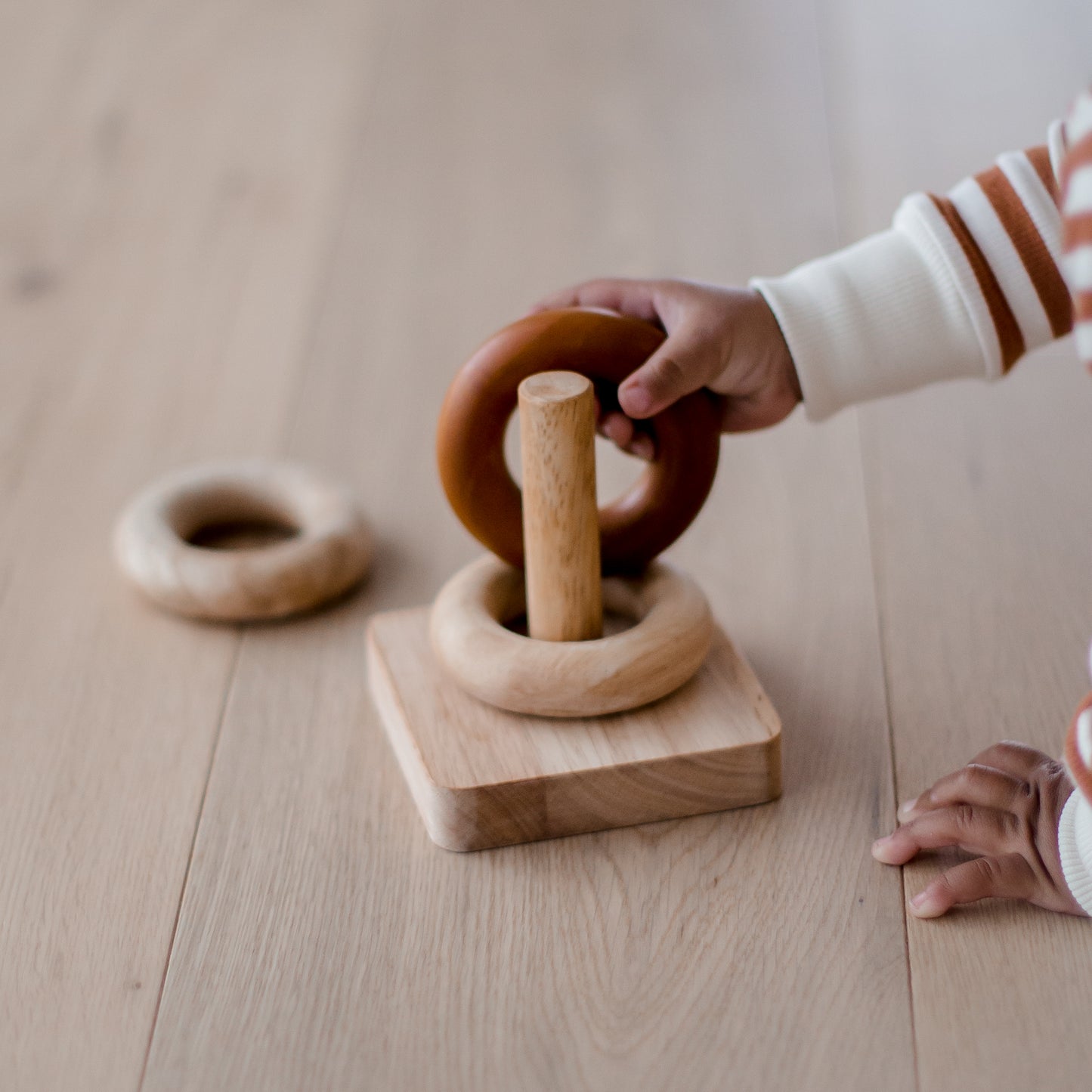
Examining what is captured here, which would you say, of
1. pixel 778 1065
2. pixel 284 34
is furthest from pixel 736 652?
pixel 284 34

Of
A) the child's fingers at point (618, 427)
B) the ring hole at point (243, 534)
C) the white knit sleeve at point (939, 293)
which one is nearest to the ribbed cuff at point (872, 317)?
the white knit sleeve at point (939, 293)

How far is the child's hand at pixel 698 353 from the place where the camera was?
676mm

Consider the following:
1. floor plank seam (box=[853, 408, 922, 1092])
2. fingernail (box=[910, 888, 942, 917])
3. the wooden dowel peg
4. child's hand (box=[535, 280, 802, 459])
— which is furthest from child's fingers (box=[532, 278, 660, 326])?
fingernail (box=[910, 888, 942, 917])

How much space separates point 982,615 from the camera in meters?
0.80

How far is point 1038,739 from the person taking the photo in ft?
2.30

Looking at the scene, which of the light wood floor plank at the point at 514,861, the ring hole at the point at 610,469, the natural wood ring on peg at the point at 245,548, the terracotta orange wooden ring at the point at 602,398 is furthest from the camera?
the ring hole at the point at 610,469

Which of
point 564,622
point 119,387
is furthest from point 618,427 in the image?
point 119,387

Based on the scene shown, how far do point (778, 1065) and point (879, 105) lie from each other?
1.19m

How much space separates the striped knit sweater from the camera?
0.74 m

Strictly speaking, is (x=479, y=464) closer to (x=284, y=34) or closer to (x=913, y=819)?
(x=913, y=819)

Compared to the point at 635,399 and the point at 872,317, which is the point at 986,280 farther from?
the point at 635,399

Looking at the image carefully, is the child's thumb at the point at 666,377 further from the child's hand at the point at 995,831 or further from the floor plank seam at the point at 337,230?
the floor plank seam at the point at 337,230

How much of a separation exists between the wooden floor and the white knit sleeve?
0.14 m

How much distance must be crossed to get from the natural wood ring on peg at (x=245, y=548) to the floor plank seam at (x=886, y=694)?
1.03ft
